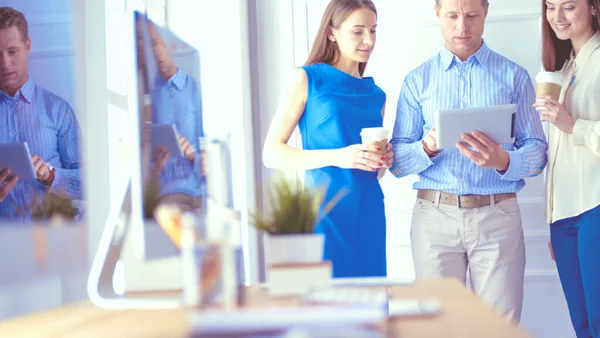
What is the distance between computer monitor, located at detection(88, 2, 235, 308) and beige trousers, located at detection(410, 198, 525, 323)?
153cm

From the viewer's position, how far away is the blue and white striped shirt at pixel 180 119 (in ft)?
3.89

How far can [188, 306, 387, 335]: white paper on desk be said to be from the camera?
0.86 meters

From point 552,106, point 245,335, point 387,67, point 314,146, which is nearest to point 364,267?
point 314,146

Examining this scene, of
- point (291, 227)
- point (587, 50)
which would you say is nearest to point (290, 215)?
point (291, 227)

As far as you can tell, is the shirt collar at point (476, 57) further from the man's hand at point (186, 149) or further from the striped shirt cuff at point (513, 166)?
the man's hand at point (186, 149)

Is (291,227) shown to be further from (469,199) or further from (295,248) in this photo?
(469,199)

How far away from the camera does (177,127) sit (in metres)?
1.24

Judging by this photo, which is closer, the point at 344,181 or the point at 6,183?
the point at 6,183

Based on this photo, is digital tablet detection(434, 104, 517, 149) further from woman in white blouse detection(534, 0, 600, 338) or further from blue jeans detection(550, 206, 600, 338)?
blue jeans detection(550, 206, 600, 338)

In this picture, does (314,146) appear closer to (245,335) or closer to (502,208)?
(502,208)

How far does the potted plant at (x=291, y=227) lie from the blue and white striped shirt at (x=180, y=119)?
18 centimetres

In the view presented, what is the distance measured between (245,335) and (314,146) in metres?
1.76

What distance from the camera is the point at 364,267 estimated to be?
254cm

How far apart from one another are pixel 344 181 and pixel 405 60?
3.87 ft
